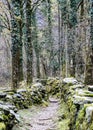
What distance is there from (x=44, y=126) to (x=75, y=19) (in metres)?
12.4

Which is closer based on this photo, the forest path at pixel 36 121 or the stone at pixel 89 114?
the stone at pixel 89 114

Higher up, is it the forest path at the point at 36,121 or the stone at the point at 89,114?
the stone at the point at 89,114

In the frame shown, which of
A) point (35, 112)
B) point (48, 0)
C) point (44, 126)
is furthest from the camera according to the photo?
point (48, 0)

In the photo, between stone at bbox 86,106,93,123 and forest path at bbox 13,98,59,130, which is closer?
stone at bbox 86,106,93,123

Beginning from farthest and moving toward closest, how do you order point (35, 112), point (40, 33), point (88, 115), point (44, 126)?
point (40, 33) → point (35, 112) → point (44, 126) → point (88, 115)

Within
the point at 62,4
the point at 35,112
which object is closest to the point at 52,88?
the point at 62,4

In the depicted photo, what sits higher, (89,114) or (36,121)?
(89,114)

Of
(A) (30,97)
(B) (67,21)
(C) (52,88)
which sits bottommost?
(C) (52,88)

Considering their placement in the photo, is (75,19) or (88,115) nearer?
(88,115)

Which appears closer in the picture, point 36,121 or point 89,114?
point 89,114

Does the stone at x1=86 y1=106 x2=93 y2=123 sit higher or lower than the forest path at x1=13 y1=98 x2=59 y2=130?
higher

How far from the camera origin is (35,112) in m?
11.8

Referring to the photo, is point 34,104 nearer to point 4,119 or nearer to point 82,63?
point 4,119

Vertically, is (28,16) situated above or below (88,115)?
above
